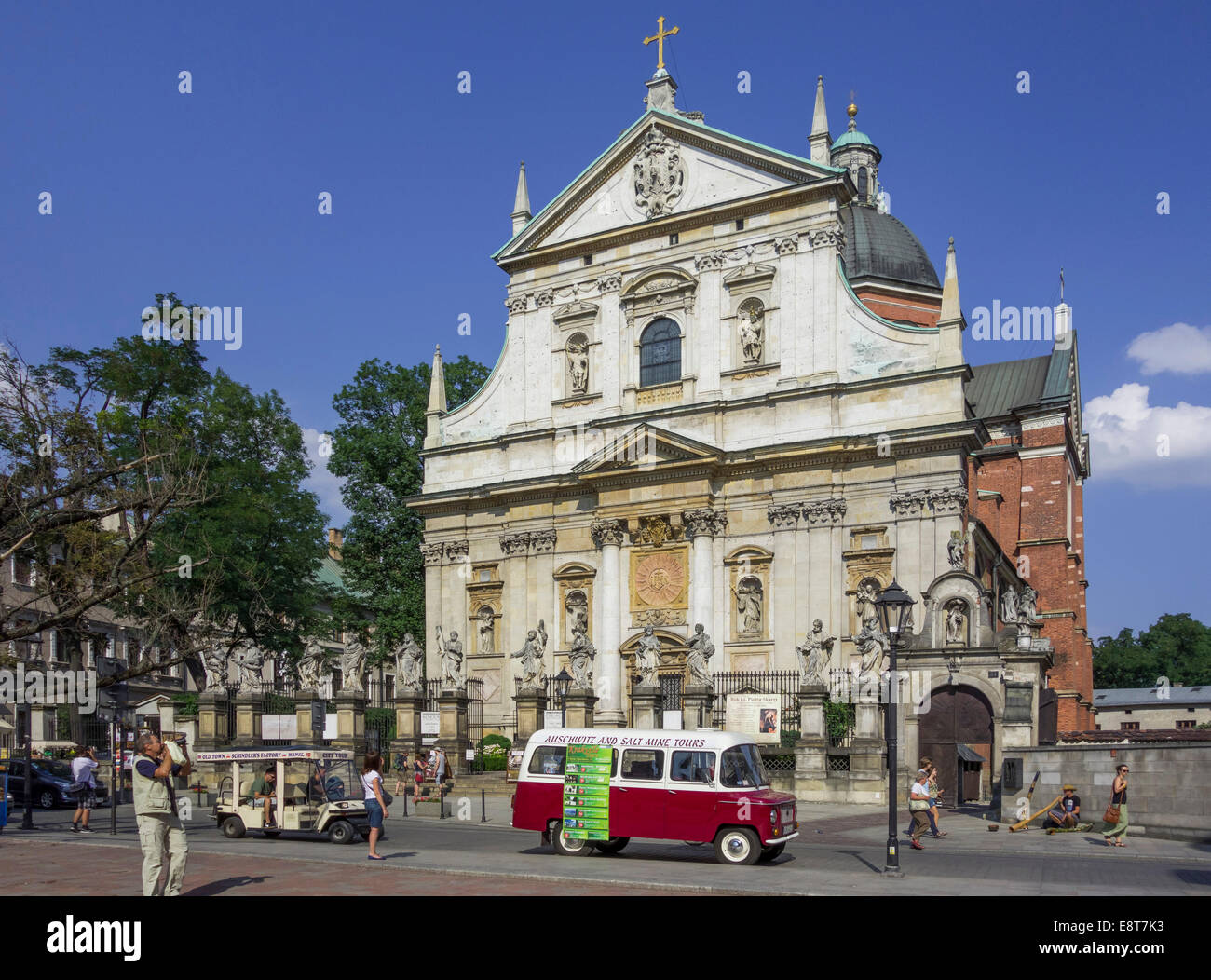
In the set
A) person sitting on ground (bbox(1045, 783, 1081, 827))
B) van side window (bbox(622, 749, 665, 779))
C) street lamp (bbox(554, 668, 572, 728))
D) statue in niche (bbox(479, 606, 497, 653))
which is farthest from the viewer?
statue in niche (bbox(479, 606, 497, 653))

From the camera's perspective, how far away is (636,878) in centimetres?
1480

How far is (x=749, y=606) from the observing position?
38.6m

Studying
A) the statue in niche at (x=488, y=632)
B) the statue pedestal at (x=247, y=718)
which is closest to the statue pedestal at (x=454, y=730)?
the statue pedestal at (x=247, y=718)

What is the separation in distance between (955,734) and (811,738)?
3368mm

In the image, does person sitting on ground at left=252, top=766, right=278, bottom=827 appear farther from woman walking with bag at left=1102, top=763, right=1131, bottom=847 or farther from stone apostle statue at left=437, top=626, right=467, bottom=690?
stone apostle statue at left=437, top=626, right=467, bottom=690

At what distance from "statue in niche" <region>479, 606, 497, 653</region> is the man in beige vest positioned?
3075cm

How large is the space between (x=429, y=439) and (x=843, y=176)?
18.3 m

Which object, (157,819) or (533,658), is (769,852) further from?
(533,658)

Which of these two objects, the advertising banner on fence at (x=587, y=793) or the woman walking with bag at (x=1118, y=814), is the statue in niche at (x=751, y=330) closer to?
the woman walking with bag at (x=1118, y=814)

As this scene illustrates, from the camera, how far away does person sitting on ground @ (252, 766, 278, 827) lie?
20.7 metres

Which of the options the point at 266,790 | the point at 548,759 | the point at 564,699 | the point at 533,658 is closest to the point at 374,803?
the point at 548,759
